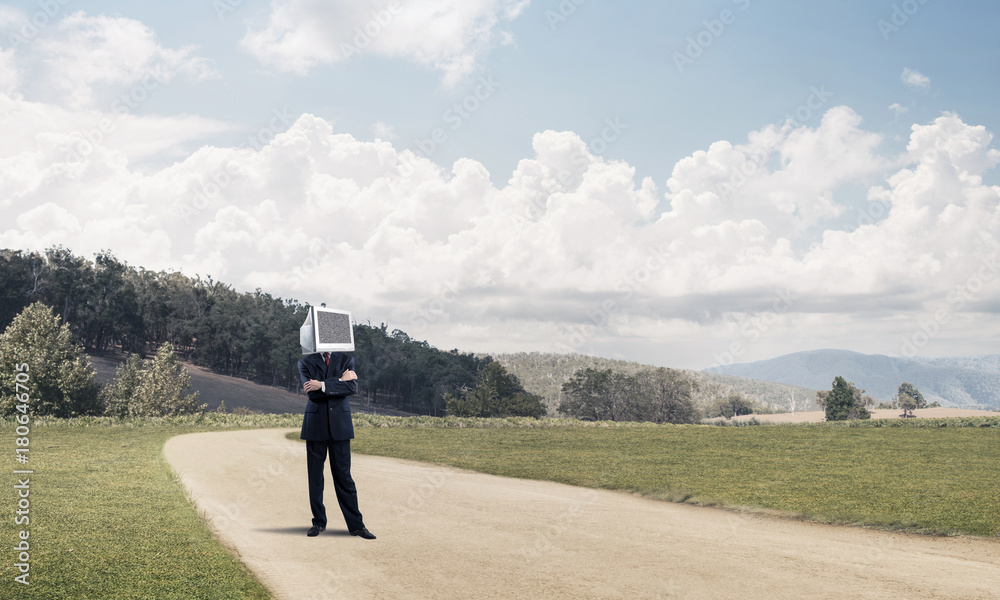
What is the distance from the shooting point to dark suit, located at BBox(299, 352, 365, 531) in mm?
8391

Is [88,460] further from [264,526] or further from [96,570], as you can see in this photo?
[96,570]

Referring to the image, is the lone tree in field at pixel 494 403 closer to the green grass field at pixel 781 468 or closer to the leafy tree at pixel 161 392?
the leafy tree at pixel 161 392

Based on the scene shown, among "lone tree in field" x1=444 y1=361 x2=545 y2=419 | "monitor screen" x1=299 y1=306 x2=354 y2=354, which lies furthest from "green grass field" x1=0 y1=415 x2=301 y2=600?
"lone tree in field" x1=444 y1=361 x2=545 y2=419

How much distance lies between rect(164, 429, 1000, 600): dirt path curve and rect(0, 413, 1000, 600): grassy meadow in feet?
2.51

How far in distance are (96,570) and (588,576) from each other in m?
5.40

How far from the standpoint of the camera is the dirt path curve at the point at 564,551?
272 inches

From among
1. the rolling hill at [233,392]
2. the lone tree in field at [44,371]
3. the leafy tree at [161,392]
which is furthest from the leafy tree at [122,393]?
the rolling hill at [233,392]

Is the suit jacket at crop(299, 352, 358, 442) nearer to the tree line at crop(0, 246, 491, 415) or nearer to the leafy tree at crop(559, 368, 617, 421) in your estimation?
the leafy tree at crop(559, 368, 617, 421)

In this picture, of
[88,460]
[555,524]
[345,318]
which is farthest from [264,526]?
[88,460]

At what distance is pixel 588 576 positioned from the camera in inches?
286

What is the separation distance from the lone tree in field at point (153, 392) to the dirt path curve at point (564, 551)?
4370 centimetres

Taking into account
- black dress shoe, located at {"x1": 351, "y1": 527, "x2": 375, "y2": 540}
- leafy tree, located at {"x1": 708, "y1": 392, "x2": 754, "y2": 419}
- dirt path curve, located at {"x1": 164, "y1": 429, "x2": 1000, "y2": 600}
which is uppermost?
black dress shoe, located at {"x1": 351, "y1": 527, "x2": 375, "y2": 540}

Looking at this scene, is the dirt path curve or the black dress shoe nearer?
the dirt path curve

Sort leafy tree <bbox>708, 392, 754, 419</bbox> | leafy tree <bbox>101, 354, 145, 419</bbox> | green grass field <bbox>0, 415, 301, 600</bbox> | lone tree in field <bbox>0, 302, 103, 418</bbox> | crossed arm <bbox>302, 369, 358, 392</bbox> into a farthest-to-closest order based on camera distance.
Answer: leafy tree <bbox>708, 392, 754, 419</bbox> → leafy tree <bbox>101, 354, 145, 419</bbox> → lone tree in field <bbox>0, 302, 103, 418</bbox> → crossed arm <bbox>302, 369, 358, 392</bbox> → green grass field <bbox>0, 415, 301, 600</bbox>
